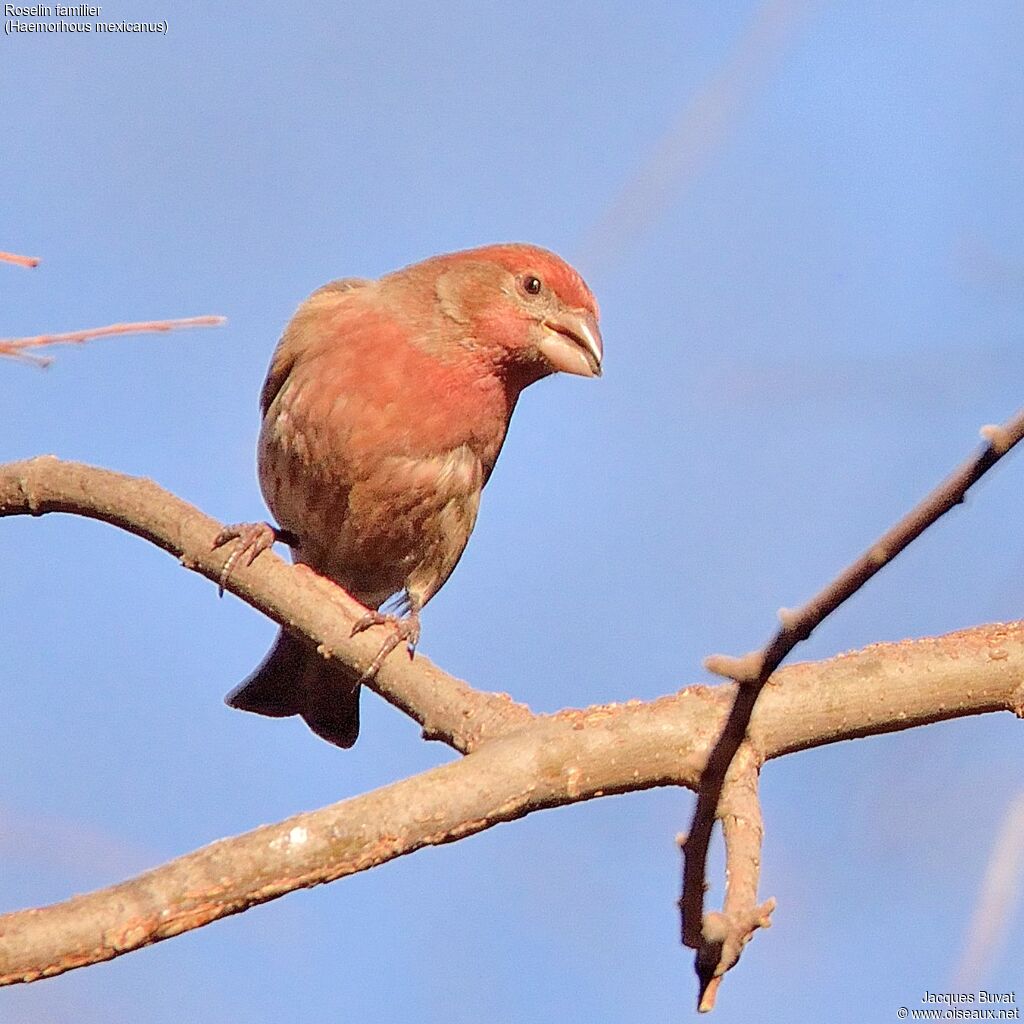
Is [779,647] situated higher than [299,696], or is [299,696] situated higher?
[299,696]

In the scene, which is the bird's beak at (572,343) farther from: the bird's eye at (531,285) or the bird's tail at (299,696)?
the bird's tail at (299,696)

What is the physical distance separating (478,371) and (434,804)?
2.48 metres

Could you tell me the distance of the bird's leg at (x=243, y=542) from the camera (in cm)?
408

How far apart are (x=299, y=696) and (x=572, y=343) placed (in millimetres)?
1790

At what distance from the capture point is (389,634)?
415cm

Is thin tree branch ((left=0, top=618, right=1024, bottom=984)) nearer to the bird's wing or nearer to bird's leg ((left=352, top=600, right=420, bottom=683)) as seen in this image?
bird's leg ((left=352, top=600, right=420, bottom=683))

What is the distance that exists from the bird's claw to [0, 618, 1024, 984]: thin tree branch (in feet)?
3.71

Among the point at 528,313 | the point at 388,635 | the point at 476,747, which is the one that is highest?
the point at 528,313

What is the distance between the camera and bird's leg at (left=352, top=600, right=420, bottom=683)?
404 centimetres

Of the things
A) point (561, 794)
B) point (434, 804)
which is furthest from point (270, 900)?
point (561, 794)

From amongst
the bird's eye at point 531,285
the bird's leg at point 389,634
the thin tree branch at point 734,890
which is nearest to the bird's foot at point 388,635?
the bird's leg at point 389,634

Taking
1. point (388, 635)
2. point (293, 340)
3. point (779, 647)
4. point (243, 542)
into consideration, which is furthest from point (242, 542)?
point (779, 647)

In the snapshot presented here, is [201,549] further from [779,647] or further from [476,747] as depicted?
[779,647]

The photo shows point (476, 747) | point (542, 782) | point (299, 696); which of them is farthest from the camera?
point (299, 696)
